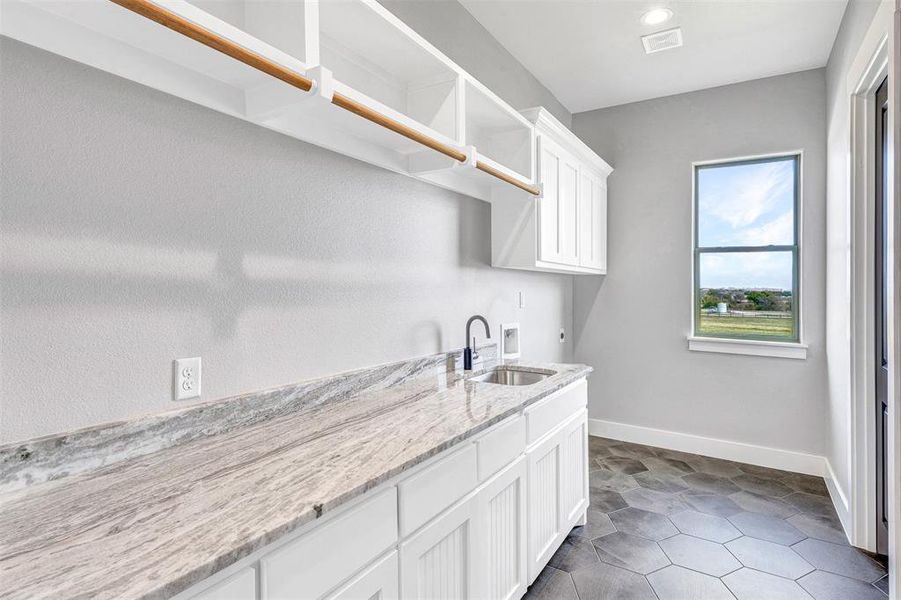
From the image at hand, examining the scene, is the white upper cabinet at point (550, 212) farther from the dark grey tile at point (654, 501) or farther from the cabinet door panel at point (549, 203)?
the dark grey tile at point (654, 501)

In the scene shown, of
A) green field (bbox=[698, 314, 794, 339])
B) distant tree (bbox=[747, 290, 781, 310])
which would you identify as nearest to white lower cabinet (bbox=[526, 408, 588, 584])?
green field (bbox=[698, 314, 794, 339])

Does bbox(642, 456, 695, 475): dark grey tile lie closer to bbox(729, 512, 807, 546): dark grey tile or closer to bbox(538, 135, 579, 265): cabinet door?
bbox(729, 512, 807, 546): dark grey tile

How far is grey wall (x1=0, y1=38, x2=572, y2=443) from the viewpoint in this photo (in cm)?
109

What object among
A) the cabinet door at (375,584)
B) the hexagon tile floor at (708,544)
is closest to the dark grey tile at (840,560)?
the hexagon tile floor at (708,544)

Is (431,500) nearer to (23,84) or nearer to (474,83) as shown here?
(23,84)

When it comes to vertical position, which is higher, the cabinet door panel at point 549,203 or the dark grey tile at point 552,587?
the cabinet door panel at point 549,203

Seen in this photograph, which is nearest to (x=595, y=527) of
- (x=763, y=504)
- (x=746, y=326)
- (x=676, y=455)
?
(x=763, y=504)

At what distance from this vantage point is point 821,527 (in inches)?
108

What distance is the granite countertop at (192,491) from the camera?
0.77 meters

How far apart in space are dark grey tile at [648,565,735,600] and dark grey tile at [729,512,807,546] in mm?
602

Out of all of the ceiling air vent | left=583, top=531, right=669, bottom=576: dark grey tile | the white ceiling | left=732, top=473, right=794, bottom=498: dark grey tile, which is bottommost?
left=583, top=531, right=669, bottom=576: dark grey tile

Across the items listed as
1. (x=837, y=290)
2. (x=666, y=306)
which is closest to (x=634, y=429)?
(x=666, y=306)

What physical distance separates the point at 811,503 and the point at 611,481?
46.5 inches

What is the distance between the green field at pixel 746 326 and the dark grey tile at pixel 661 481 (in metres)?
1.25
